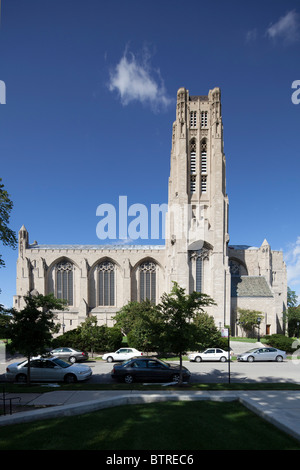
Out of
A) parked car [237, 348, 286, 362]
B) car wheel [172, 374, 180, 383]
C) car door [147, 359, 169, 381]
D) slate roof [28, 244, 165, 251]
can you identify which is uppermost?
slate roof [28, 244, 165, 251]

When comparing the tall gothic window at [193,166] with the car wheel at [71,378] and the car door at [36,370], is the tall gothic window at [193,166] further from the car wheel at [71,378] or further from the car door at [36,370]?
the car door at [36,370]

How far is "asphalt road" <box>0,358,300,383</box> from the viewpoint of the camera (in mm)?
14616

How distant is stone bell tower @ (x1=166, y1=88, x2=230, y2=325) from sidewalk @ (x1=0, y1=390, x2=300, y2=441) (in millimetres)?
23732

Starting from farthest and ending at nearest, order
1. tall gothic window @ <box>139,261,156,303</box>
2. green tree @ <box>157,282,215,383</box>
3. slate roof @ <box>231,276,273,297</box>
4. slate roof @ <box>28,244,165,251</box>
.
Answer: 1. slate roof @ <box>28,244,165,251</box>
2. tall gothic window @ <box>139,261,156,303</box>
3. slate roof @ <box>231,276,273,297</box>
4. green tree @ <box>157,282,215,383</box>

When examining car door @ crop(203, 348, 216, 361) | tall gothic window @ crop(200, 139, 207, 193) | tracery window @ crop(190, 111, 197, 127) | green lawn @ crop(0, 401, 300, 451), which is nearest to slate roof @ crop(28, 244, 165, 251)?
tall gothic window @ crop(200, 139, 207, 193)

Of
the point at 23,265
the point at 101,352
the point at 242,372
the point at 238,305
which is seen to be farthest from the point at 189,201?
the point at 23,265

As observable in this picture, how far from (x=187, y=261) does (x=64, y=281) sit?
73.7 feet

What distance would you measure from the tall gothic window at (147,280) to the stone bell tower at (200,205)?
756 cm

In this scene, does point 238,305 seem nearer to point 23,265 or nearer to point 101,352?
point 101,352

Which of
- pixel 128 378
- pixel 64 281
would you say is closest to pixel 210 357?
pixel 128 378

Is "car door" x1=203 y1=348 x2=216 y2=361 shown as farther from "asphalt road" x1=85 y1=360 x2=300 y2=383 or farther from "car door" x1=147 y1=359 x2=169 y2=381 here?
"car door" x1=147 y1=359 x2=169 y2=381

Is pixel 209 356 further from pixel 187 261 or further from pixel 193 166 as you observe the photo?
pixel 193 166

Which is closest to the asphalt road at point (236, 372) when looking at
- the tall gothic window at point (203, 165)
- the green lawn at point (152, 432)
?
the green lawn at point (152, 432)
